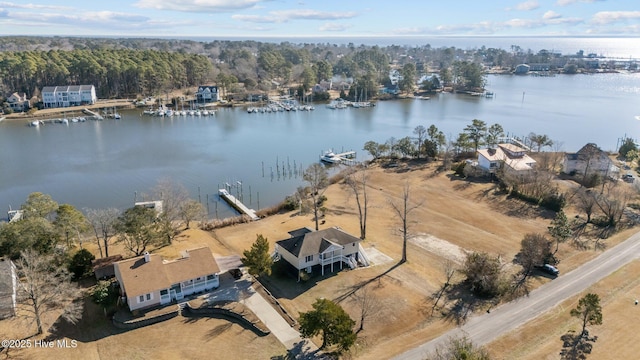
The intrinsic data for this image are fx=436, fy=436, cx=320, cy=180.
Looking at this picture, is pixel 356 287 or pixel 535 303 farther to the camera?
pixel 356 287

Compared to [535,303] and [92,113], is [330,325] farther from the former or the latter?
[92,113]

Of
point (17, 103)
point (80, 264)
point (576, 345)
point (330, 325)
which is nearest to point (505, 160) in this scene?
point (576, 345)

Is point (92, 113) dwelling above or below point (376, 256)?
above

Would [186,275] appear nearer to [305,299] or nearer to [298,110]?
[305,299]

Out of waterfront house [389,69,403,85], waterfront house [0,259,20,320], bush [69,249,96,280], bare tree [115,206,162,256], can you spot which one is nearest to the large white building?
bare tree [115,206,162,256]

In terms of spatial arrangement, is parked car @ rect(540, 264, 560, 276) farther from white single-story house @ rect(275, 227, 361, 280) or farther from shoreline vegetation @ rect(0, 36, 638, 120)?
shoreline vegetation @ rect(0, 36, 638, 120)

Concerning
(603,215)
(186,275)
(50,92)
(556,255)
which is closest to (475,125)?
(603,215)
